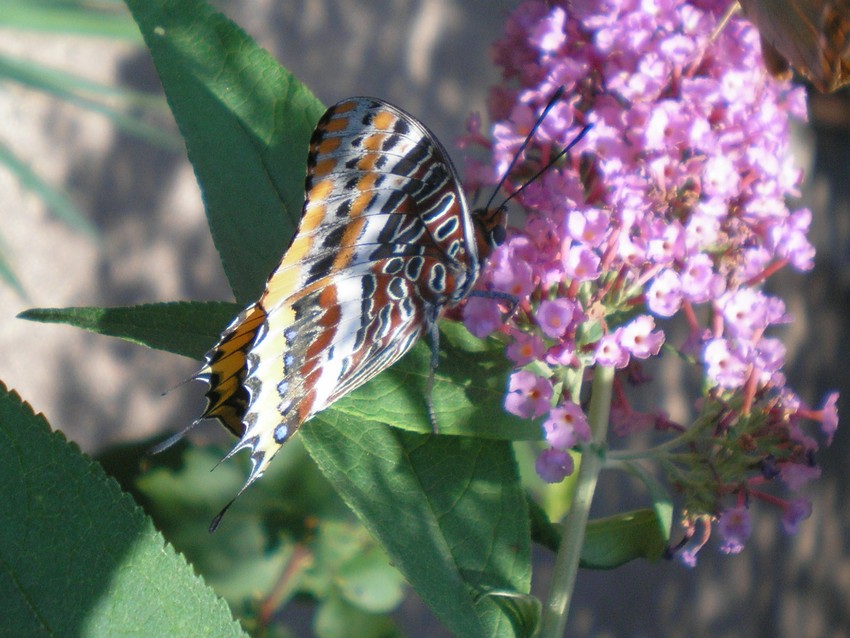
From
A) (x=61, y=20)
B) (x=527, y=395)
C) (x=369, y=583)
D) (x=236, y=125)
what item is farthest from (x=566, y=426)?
(x=61, y=20)

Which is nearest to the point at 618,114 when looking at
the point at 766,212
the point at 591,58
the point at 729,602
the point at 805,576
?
the point at 591,58

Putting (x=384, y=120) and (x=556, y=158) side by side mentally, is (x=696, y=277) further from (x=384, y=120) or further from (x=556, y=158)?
(x=384, y=120)

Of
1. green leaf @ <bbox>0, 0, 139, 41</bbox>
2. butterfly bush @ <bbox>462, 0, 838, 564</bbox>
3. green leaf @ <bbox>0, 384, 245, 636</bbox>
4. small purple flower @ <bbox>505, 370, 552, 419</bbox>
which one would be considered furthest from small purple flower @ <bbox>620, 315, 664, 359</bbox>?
green leaf @ <bbox>0, 0, 139, 41</bbox>

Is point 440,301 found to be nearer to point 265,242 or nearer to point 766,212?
point 265,242

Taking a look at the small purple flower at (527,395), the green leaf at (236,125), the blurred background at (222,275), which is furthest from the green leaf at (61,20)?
the small purple flower at (527,395)

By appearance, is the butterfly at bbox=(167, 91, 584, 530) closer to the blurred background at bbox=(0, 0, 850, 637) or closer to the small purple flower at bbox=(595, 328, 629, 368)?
the small purple flower at bbox=(595, 328, 629, 368)

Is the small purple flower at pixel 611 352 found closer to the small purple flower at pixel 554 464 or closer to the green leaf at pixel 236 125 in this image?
the small purple flower at pixel 554 464
